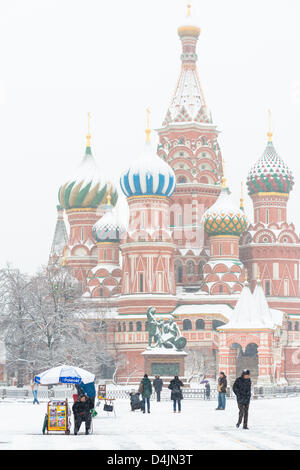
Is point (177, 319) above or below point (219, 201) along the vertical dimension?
below

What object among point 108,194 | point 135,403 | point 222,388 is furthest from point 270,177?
point 222,388

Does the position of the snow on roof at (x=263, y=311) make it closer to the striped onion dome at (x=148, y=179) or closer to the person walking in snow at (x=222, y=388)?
the striped onion dome at (x=148, y=179)

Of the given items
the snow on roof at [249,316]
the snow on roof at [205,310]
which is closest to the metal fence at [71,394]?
the snow on roof at [249,316]

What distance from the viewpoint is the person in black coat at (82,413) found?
2150cm

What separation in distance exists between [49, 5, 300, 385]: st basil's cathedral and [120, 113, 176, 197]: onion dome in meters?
0.07

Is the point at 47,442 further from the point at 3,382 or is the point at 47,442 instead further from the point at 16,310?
the point at 3,382

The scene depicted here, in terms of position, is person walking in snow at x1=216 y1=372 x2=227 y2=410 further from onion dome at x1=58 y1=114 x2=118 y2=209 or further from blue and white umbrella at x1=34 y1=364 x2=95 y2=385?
onion dome at x1=58 y1=114 x2=118 y2=209

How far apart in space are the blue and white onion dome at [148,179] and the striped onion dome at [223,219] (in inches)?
139

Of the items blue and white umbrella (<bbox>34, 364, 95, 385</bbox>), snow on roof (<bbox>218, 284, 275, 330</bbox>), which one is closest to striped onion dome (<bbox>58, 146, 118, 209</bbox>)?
snow on roof (<bbox>218, 284, 275, 330</bbox>)

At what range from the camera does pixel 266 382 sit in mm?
62688

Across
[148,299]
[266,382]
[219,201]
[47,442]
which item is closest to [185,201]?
[219,201]
